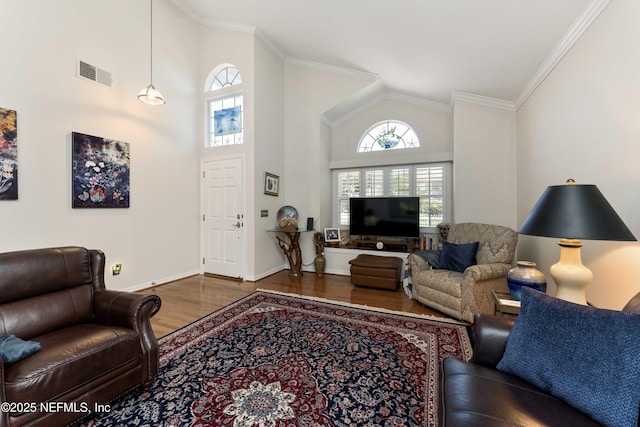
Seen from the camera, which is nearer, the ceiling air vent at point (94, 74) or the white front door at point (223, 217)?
the ceiling air vent at point (94, 74)

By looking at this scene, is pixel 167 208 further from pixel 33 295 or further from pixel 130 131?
pixel 33 295

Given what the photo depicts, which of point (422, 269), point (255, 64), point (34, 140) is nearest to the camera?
point (34, 140)

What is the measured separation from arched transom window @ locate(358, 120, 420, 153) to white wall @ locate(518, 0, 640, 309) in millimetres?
2379

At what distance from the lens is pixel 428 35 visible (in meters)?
2.74

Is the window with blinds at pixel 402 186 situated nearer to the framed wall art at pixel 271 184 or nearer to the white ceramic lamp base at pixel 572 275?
the framed wall art at pixel 271 184

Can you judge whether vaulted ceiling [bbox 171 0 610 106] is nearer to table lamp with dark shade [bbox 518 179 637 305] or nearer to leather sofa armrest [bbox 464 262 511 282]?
table lamp with dark shade [bbox 518 179 637 305]

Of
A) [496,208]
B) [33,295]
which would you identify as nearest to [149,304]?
[33,295]

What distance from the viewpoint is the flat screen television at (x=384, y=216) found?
437 cm

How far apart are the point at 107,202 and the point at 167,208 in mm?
841

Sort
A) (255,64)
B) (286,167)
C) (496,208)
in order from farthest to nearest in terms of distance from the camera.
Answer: (286,167) < (255,64) < (496,208)

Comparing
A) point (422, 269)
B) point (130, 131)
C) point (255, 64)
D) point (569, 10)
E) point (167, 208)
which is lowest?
point (422, 269)

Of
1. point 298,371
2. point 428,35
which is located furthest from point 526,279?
point 428,35

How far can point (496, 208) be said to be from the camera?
153 inches

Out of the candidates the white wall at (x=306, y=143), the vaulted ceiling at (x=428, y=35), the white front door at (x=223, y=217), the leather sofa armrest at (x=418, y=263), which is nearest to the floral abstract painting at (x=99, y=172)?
the white front door at (x=223, y=217)
